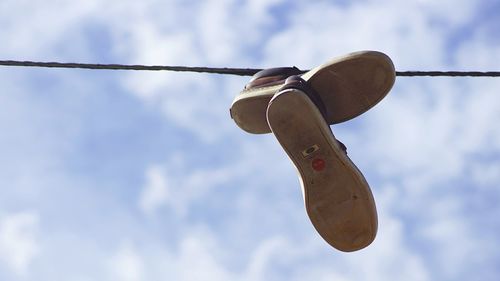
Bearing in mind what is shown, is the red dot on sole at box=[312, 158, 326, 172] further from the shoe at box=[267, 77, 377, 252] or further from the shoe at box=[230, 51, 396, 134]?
the shoe at box=[230, 51, 396, 134]

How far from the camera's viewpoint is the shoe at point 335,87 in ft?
14.8

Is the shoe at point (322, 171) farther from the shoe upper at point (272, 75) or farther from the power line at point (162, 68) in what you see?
the power line at point (162, 68)

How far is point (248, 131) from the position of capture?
16.3 ft

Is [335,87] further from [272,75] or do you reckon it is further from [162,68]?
[162,68]

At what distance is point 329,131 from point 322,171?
0.63ft

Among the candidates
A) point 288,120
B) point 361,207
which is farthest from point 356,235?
point 288,120

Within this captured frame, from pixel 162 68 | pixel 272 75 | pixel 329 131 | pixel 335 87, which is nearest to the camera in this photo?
pixel 162 68

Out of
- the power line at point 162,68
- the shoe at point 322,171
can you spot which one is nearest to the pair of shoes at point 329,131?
the shoe at point 322,171

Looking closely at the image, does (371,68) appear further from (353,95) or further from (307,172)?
(307,172)

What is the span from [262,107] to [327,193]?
55cm

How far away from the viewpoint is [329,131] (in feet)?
14.5

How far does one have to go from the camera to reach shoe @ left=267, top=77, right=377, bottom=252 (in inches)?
172

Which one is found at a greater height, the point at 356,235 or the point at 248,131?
the point at 248,131

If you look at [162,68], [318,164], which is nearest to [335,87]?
[318,164]
